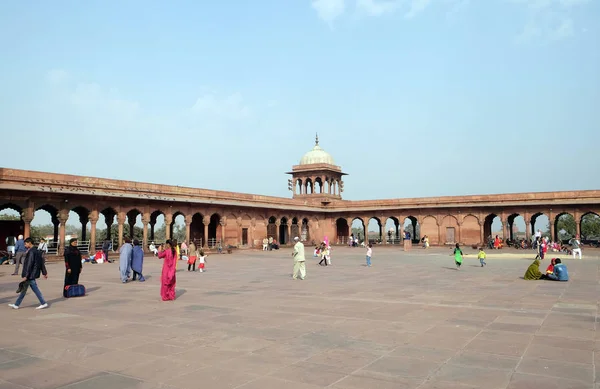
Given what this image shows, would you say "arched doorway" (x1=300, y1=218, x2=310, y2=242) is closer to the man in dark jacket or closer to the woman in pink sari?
the woman in pink sari

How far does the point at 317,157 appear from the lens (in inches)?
1821

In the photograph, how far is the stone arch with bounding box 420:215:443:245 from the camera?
37312 millimetres

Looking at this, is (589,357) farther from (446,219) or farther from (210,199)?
(446,219)

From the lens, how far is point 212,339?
5.35m

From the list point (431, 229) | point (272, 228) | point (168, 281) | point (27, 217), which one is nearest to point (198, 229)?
point (272, 228)

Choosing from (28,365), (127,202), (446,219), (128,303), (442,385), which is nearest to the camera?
(442,385)

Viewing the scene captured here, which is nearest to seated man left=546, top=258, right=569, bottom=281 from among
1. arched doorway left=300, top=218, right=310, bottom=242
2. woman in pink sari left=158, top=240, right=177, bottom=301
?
woman in pink sari left=158, top=240, right=177, bottom=301

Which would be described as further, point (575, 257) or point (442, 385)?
point (575, 257)

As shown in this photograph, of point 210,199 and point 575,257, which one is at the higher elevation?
point 210,199

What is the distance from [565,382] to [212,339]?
357 centimetres

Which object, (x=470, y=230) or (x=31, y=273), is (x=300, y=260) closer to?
(x=31, y=273)

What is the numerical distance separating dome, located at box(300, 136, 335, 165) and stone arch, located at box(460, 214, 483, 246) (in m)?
15.1

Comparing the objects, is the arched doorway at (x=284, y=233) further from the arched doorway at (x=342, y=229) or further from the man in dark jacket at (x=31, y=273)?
the man in dark jacket at (x=31, y=273)

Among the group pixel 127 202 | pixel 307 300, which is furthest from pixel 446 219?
pixel 307 300
